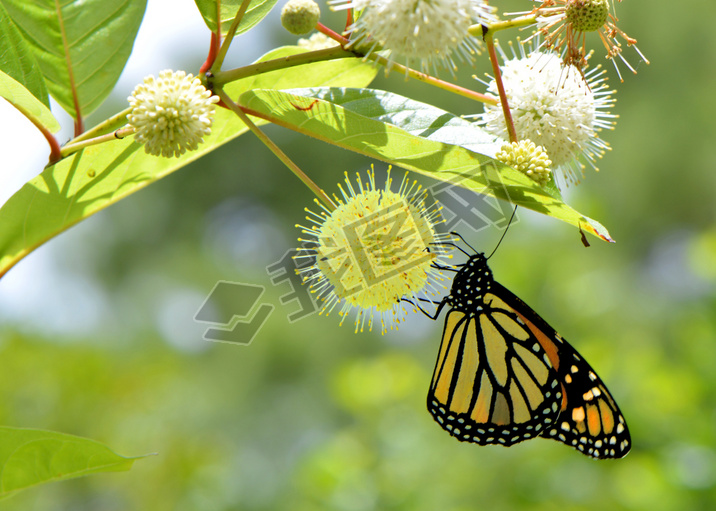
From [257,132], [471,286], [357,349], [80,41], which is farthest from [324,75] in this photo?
[357,349]

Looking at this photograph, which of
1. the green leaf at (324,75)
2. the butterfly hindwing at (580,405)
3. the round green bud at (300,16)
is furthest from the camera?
the butterfly hindwing at (580,405)

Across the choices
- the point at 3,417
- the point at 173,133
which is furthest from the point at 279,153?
the point at 3,417

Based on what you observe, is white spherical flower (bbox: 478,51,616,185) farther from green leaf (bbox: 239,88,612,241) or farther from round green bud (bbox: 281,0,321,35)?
round green bud (bbox: 281,0,321,35)

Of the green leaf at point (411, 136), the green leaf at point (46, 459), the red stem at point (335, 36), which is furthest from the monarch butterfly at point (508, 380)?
the green leaf at point (46, 459)

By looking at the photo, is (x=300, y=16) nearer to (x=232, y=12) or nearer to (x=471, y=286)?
(x=232, y=12)

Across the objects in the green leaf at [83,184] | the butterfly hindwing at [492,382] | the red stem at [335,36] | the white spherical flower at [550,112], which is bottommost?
the butterfly hindwing at [492,382]

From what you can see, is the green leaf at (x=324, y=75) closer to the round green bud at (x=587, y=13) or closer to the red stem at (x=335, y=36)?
the red stem at (x=335, y=36)
